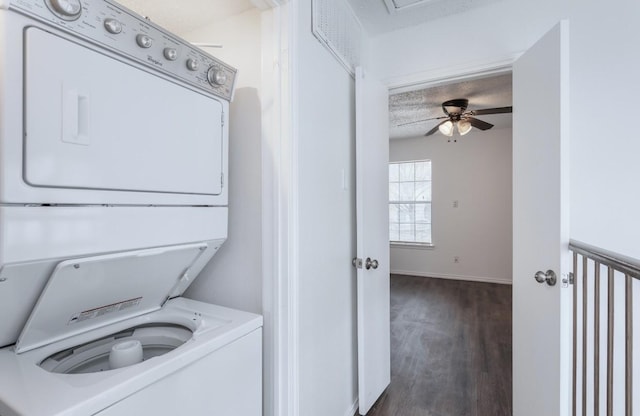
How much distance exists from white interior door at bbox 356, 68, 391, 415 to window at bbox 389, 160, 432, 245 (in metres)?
3.64

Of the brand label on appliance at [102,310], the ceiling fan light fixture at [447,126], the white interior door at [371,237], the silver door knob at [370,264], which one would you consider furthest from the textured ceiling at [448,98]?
the brand label on appliance at [102,310]

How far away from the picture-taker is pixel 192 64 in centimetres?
102

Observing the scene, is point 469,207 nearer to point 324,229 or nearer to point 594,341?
point 594,341

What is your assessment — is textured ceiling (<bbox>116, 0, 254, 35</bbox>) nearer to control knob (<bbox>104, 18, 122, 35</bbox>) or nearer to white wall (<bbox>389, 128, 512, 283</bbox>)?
control knob (<bbox>104, 18, 122, 35</bbox>)

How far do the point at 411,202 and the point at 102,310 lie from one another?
17.2ft

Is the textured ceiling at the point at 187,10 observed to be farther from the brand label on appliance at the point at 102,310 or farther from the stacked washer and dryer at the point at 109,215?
the brand label on appliance at the point at 102,310

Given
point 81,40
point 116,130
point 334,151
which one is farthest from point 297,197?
point 81,40

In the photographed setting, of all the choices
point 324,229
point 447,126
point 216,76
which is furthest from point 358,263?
point 447,126

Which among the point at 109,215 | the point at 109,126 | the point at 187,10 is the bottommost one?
the point at 109,215

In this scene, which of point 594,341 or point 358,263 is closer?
point 594,341

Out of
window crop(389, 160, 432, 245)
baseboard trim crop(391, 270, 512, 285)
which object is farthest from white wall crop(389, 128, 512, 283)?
window crop(389, 160, 432, 245)

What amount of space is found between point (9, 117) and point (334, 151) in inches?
49.5

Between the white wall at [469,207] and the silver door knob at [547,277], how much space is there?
152 inches

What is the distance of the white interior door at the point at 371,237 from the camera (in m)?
1.78
